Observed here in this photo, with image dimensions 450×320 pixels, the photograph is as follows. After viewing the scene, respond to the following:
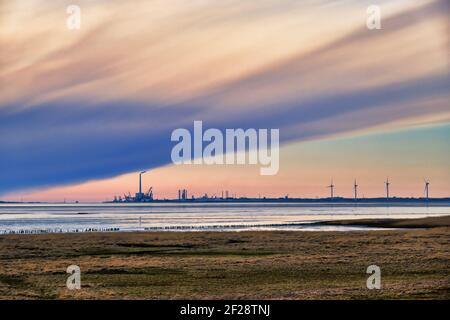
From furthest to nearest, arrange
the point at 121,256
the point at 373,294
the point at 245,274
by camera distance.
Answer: the point at 121,256, the point at 245,274, the point at 373,294

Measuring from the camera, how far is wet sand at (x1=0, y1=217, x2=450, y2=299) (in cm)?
2870

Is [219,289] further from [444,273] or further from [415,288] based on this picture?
[444,273]

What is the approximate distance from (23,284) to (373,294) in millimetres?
15322

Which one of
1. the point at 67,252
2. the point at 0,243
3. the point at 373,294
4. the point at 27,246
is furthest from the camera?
the point at 0,243

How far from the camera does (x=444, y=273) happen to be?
3434cm

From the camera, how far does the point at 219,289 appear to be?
1180 inches

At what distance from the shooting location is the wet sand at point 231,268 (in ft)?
94.2

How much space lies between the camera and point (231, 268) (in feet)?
125

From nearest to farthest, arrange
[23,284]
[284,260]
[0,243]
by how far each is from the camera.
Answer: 1. [23,284]
2. [284,260]
3. [0,243]

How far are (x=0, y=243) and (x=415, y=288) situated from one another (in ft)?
145
